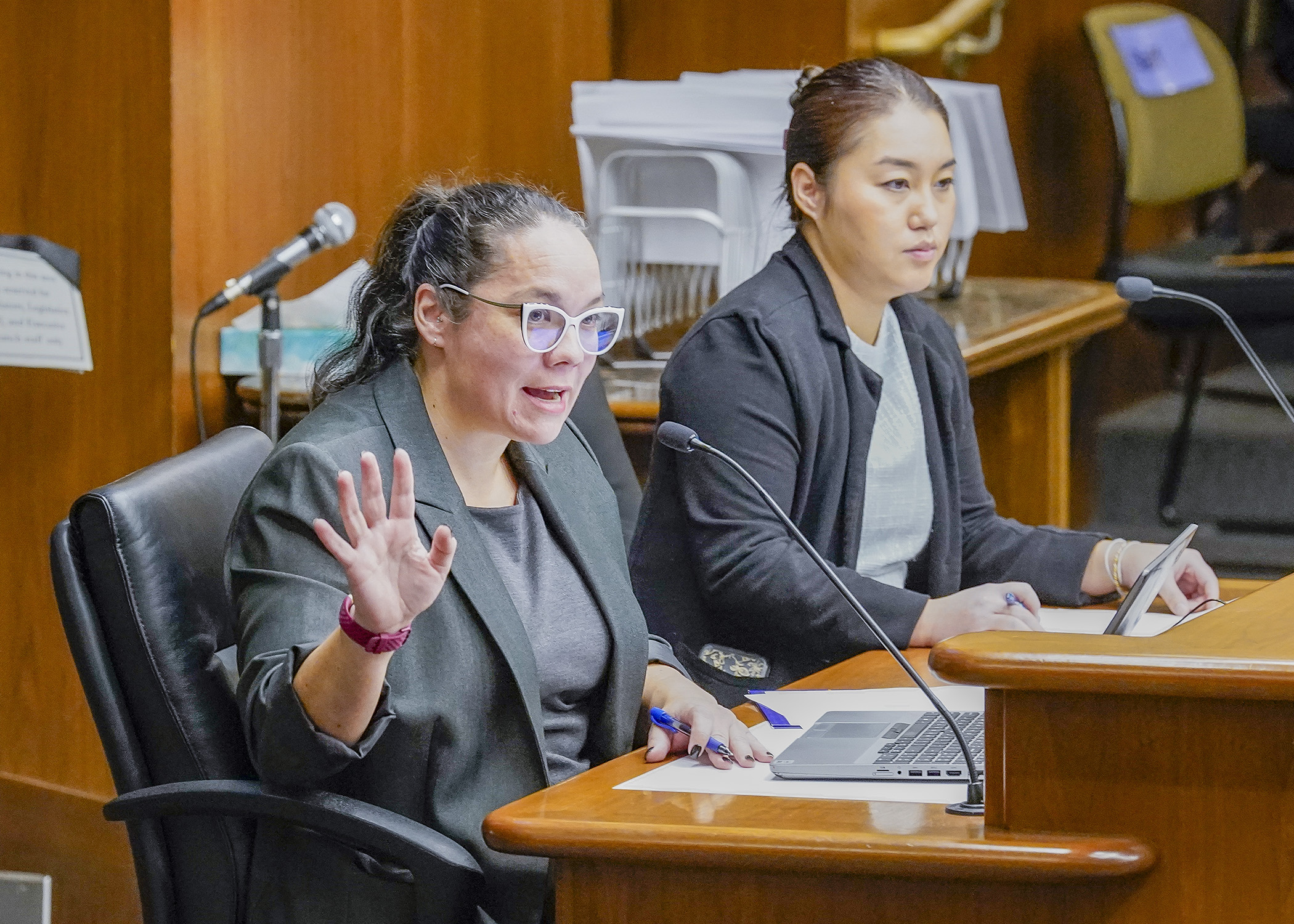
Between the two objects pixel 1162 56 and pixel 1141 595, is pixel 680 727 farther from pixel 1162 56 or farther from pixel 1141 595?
pixel 1162 56

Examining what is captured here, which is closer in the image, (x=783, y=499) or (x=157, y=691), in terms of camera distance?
(x=157, y=691)

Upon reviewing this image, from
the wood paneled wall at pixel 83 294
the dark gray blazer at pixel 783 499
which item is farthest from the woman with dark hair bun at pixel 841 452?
the wood paneled wall at pixel 83 294

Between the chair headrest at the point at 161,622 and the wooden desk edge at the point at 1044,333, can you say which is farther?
the wooden desk edge at the point at 1044,333

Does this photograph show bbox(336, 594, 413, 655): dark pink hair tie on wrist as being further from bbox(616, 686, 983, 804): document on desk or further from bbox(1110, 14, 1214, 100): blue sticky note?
bbox(1110, 14, 1214, 100): blue sticky note

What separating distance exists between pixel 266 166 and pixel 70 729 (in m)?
0.95

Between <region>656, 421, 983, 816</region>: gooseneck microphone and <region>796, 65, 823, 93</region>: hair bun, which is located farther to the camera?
<region>796, 65, 823, 93</region>: hair bun

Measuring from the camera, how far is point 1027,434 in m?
3.34

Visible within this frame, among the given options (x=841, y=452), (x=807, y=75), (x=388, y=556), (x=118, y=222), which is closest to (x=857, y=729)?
(x=388, y=556)

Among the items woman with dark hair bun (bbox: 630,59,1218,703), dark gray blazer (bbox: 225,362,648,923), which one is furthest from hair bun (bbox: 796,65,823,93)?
dark gray blazer (bbox: 225,362,648,923)

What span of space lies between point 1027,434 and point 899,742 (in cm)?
201

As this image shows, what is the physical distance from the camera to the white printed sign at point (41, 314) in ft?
8.48

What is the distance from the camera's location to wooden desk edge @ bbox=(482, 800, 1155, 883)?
1.05m

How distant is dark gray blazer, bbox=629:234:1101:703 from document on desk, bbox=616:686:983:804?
0.19 meters

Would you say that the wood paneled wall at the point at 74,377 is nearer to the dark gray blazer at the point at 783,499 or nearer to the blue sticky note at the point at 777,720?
the dark gray blazer at the point at 783,499
